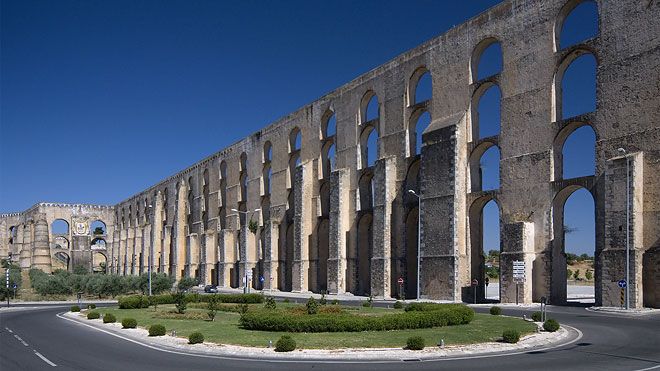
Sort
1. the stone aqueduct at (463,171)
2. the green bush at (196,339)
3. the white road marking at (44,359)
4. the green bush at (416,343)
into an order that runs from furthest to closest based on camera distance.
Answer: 1. the stone aqueduct at (463,171)
2. the green bush at (196,339)
3. the green bush at (416,343)
4. the white road marking at (44,359)

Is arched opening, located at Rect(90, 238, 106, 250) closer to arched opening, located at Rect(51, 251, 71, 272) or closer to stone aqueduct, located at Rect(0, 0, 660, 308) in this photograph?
arched opening, located at Rect(51, 251, 71, 272)

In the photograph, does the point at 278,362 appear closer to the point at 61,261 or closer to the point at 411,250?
the point at 411,250

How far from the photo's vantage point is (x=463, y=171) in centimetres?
4622

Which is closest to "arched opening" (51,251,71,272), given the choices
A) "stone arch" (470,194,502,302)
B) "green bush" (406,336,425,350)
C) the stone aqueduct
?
the stone aqueduct

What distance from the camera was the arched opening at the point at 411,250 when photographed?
169 ft

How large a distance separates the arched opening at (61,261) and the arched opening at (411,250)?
3829 inches

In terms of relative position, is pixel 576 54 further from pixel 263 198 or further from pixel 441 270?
pixel 263 198

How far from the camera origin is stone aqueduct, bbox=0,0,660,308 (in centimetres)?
3566

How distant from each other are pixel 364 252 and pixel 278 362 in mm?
40029

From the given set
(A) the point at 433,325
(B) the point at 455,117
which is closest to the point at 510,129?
(B) the point at 455,117

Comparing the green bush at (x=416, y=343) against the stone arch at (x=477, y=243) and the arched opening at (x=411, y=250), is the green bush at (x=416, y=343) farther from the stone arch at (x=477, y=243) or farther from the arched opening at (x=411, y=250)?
the arched opening at (x=411, y=250)

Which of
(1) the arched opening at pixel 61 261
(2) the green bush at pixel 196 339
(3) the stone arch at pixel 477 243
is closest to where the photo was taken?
(2) the green bush at pixel 196 339

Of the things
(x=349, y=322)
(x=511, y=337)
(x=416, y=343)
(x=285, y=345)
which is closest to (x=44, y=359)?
(x=285, y=345)

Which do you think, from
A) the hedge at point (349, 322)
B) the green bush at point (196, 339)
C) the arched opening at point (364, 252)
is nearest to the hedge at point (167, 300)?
the arched opening at point (364, 252)
